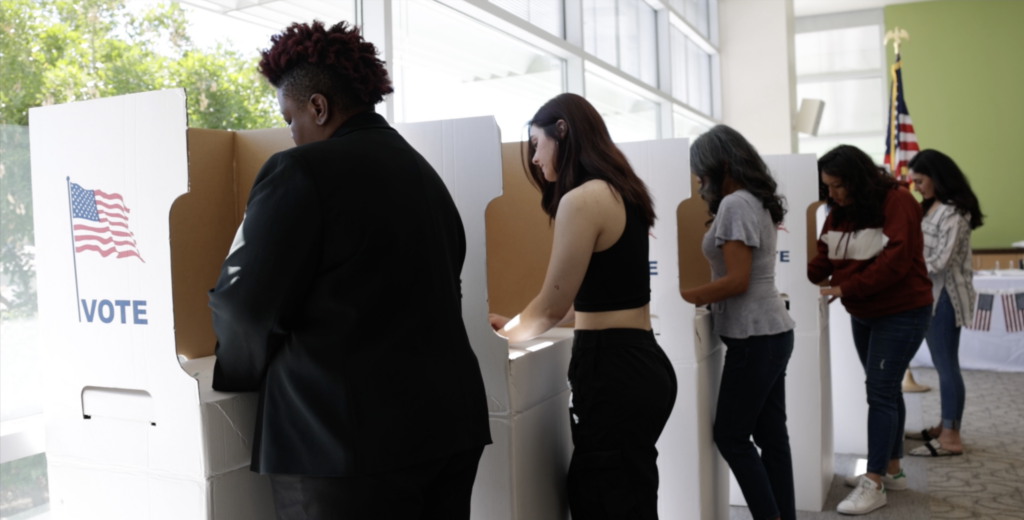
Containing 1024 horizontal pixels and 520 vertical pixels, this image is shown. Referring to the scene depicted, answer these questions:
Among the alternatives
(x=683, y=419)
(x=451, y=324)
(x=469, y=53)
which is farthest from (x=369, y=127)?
(x=469, y=53)

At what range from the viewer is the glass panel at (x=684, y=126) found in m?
6.02

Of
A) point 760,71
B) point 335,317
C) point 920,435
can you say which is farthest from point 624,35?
point 335,317

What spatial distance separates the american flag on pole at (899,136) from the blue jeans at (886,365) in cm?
429

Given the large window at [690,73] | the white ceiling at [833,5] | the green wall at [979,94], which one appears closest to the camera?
the large window at [690,73]

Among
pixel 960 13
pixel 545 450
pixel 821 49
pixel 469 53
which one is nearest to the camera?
pixel 545 450

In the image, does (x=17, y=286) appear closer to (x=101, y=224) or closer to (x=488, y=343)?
(x=101, y=224)

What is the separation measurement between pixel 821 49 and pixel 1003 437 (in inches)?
250

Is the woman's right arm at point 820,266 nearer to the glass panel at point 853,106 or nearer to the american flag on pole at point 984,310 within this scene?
the american flag on pole at point 984,310

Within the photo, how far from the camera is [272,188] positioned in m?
0.92

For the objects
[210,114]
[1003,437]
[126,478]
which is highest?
[210,114]

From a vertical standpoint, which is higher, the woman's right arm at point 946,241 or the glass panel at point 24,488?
the woman's right arm at point 946,241

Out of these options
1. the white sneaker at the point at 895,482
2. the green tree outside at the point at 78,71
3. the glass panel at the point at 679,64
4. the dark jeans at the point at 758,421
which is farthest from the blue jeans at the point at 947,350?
the glass panel at the point at 679,64

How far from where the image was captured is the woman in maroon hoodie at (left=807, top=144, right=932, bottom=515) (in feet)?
8.16

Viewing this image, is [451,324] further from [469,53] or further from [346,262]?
[469,53]
